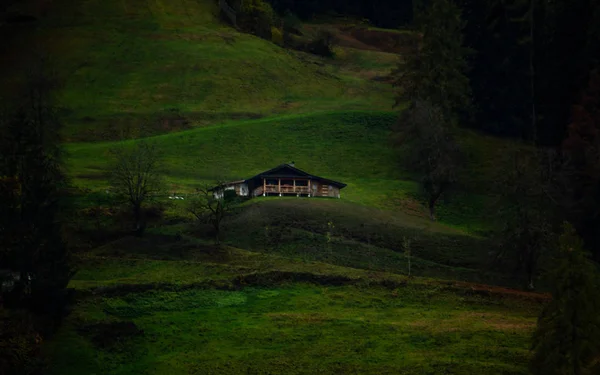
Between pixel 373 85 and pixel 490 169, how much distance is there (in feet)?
132

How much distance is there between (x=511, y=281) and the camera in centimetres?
8400

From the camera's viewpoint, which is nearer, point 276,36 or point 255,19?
point 255,19

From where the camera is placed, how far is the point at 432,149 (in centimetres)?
10875

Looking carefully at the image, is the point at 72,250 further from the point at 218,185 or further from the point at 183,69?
the point at 183,69

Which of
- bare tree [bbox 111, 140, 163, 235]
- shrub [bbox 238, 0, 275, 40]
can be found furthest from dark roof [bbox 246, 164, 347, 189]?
shrub [bbox 238, 0, 275, 40]

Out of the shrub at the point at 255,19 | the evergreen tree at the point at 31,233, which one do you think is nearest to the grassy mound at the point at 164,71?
the shrub at the point at 255,19

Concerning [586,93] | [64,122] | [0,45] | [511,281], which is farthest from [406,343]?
[0,45]

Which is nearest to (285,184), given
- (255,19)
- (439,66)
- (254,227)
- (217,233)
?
(254,227)

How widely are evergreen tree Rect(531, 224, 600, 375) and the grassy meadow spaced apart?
536 cm

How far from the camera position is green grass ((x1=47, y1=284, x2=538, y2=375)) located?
197 ft

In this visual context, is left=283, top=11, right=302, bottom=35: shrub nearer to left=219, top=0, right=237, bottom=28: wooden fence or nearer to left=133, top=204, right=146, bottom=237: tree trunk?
left=219, top=0, right=237, bottom=28: wooden fence

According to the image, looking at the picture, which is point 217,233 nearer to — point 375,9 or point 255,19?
point 255,19

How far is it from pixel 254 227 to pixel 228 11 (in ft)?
282

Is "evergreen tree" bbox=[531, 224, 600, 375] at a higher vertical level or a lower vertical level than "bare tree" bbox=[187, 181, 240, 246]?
lower
